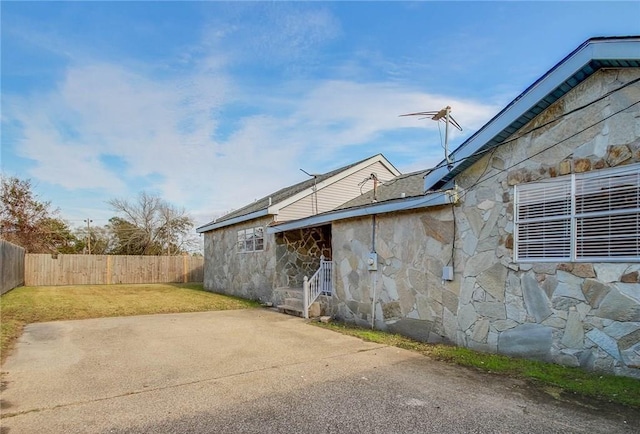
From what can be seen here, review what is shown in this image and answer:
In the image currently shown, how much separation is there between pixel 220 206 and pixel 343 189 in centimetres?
2204

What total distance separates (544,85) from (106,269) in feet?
82.8

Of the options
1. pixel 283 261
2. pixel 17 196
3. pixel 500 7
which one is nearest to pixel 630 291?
pixel 500 7

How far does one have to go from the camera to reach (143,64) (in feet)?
35.6

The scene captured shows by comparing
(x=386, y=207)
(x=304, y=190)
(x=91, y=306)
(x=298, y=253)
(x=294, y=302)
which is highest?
(x=304, y=190)

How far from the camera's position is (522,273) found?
5.88 m

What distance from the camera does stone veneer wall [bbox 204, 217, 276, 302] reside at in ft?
45.8

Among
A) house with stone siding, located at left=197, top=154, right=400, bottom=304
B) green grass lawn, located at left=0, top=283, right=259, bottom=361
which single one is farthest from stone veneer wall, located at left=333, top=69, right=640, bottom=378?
green grass lawn, located at left=0, top=283, right=259, bottom=361

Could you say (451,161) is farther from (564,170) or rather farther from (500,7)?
(500,7)

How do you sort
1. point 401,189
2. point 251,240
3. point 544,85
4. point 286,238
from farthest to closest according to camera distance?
point 251,240 → point 286,238 → point 401,189 → point 544,85

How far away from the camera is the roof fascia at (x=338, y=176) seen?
1365cm

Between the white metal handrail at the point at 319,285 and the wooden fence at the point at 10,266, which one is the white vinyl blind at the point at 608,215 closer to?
the white metal handrail at the point at 319,285

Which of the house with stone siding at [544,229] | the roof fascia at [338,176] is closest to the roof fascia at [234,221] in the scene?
the roof fascia at [338,176]

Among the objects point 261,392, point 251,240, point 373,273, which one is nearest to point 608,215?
point 373,273

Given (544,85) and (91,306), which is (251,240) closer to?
(91,306)
